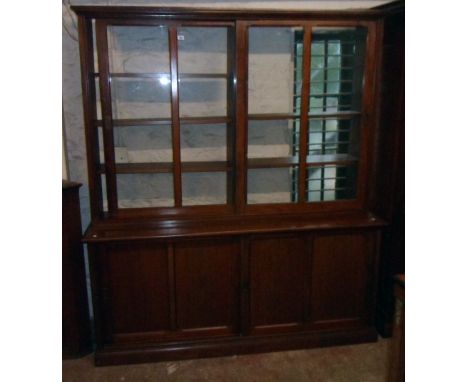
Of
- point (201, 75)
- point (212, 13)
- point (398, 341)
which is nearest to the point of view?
point (398, 341)

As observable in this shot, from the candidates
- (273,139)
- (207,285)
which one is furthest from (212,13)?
(207,285)

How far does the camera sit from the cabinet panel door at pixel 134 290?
228 cm

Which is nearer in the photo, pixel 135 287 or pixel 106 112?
pixel 106 112

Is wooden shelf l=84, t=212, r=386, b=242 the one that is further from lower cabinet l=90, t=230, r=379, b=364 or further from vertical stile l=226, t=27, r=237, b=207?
vertical stile l=226, t=27, r=237, b=207

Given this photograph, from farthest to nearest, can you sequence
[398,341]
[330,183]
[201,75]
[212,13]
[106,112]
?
[330,183], [201,75], [106,112], [212,13], [398,341]

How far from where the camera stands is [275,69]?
256 cm

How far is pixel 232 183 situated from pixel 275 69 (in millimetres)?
758

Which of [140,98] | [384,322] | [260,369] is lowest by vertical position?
[260,369]

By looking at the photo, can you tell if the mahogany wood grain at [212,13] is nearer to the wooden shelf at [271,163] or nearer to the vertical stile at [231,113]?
the vertical stile at [231,113]

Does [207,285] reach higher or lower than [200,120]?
lower

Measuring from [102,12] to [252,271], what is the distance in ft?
5.13

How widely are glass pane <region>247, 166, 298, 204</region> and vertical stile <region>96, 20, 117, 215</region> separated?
83 centimetres

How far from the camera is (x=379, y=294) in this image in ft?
8.70

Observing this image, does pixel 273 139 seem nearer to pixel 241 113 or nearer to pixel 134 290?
pixel 241 113
